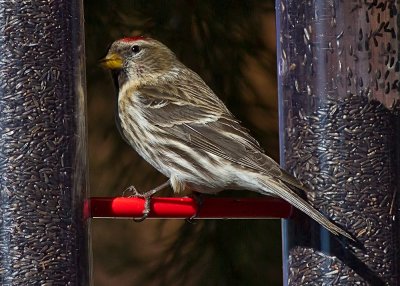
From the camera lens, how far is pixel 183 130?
508cm

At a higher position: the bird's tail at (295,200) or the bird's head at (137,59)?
the bird's head at (137,59)

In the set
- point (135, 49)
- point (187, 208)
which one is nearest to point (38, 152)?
point (187, 208)

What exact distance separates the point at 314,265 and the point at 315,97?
545mm

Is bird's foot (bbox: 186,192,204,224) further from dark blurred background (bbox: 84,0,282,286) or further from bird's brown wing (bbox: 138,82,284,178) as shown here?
dark blurred background (bbox: 84,0,282,286)

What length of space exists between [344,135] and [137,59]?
99 cm

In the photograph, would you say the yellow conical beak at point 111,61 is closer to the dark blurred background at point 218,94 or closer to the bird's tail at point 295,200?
the dark blurred background at point 218,94

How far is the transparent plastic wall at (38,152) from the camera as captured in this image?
4.44m

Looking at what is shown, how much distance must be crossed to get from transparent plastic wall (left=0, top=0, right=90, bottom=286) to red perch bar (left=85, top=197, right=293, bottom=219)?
80 millimetres

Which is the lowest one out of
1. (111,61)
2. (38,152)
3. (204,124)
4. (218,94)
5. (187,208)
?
(187,208)

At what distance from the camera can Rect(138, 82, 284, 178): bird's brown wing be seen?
4.86m

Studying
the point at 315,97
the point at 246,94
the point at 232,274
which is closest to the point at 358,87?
the point at 315,97

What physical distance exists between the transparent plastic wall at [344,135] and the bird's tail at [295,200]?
0.33 feet

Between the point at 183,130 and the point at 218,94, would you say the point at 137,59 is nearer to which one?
the point at 218,94

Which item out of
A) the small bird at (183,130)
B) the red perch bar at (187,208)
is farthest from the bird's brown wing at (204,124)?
the red perch bar at (187,208)
